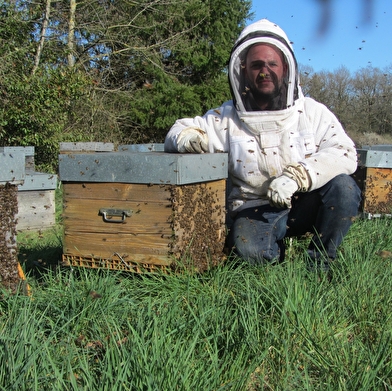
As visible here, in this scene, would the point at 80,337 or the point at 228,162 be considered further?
the point at 228,162

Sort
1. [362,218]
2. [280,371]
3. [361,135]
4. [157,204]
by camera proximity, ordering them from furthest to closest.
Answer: [361,135]
[362,218]
[157,204]
[280,371]

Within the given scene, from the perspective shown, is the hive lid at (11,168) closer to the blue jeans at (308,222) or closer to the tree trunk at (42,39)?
the blue jeans at (308,222)

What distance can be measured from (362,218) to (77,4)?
1072 centimetres

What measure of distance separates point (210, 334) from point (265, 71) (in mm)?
1726

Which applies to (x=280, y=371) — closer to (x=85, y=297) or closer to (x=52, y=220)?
(x=85, y=297)

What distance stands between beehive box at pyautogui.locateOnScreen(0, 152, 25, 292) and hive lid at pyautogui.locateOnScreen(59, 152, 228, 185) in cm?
29

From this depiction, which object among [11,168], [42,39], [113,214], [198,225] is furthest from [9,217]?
[42,39]

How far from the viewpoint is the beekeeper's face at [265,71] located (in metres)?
3.00

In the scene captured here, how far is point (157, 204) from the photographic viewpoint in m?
2.50

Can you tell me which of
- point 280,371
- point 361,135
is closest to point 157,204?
point 280,371

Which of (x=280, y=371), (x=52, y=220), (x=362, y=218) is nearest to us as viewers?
(x=280, y=371)

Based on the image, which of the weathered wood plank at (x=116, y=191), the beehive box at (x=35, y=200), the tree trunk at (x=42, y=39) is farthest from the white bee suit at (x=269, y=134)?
the tree trunk at (x=42, y=39)

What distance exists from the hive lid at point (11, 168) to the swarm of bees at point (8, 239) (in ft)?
0.13

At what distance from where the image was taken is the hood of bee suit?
2.97 meters
